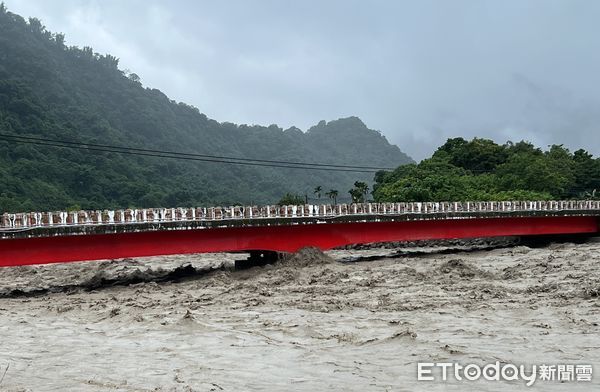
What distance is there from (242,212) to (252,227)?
1.08 metres

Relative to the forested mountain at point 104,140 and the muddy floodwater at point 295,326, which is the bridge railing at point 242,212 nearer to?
the muddy floodwater at point 295,326

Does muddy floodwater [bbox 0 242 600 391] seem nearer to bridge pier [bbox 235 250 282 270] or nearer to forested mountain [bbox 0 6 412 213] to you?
bridge pier [bbox 235 250 282 270]

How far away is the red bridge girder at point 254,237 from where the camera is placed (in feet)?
96.9

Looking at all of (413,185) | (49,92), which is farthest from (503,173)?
(49,92)

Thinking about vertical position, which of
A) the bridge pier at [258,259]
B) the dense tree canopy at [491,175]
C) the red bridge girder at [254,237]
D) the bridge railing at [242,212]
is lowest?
the bridge pier at [258,259]

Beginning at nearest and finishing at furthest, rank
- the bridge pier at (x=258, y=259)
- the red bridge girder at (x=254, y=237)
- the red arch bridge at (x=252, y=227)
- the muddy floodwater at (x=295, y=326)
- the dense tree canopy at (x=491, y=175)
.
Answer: the muddy floodwater at (x=295, y=326) < the red arch bridge at (x=252, y=227) < the red bridge girder at (x=254, y=237) < the bridge pier at (x=258, y=259) < the dense tree canopy at (x=491, y=175)

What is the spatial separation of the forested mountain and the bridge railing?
43.2 m

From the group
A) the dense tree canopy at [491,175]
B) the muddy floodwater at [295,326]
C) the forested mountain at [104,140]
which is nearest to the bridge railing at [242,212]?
the muddy floodwater at [295,326]

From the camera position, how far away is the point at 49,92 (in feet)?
388

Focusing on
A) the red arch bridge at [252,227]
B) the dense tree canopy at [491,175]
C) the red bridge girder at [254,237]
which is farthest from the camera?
the dense tree canopy at [491,175]

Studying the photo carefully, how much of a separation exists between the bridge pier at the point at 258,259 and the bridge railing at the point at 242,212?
245 cm

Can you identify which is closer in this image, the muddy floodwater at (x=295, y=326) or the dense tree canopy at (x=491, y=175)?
the muddy floodwater at (x=295, y=326)

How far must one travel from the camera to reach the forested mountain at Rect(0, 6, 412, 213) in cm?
8662

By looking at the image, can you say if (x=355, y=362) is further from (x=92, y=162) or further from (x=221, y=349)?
(x=92, y=162)
